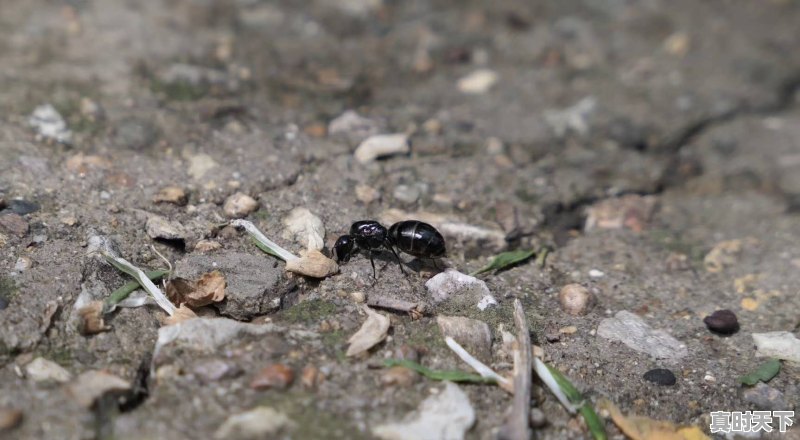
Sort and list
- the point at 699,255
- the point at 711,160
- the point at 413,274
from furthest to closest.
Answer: the point at 711,160, the point at 699,255, the point at 413,274

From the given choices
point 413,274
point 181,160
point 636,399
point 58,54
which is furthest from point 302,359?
point 58,54

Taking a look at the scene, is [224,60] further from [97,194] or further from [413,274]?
[413,274]

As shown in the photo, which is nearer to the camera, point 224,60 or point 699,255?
point 699,255

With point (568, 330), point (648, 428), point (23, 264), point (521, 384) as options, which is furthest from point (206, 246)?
point (648, 428)

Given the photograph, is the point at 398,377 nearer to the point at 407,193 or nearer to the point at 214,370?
the point at 214,370

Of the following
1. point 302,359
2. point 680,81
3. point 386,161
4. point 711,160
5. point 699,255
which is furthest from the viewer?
point 680,81

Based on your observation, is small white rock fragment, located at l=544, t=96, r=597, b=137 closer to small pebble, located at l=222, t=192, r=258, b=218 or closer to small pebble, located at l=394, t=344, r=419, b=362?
small pebble, located at l=222, t=192, r=258, b=218
